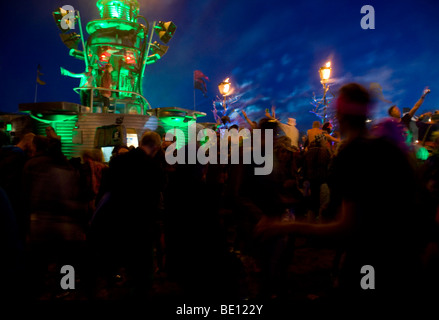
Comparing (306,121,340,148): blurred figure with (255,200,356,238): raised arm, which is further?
(306,121,340,148): blurred figure

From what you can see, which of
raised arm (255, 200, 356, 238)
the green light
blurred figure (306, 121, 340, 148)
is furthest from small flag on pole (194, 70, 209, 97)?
raised arm (255, 200, 356, 238)

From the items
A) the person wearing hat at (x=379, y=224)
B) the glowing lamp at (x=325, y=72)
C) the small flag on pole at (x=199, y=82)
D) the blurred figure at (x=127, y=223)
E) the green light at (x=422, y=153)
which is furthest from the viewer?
the small flag on pole at (x=199, y=82)

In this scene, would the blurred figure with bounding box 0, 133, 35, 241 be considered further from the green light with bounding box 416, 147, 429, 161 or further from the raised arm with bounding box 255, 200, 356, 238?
the green light with bounding box 416, 147, 429, 161

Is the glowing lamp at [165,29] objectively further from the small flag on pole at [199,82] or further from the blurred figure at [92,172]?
the blurred figure at [92,172]

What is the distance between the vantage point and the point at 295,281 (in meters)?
5.71

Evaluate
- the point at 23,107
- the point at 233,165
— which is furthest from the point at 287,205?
the point at 23,107

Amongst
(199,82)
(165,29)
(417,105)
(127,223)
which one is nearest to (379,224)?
(127,223)

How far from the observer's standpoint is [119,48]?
28.9m

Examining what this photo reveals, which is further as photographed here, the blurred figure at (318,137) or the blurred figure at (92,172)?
the blurred figure at (318,137)

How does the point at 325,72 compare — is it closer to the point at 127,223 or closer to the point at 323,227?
the point at 127,223

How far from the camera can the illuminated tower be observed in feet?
93.1

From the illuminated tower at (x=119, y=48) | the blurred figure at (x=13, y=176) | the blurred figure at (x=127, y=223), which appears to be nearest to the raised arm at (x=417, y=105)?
the blurred figure at (x=127, y=223)

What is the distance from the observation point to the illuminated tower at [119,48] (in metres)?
28.4

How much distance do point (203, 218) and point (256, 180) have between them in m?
0.91
